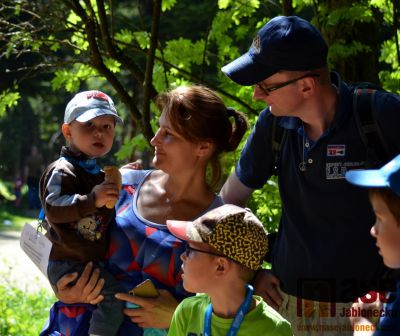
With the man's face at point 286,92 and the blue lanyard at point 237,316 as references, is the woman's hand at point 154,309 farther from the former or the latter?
the man's face at point 286,92

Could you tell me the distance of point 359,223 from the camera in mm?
3023

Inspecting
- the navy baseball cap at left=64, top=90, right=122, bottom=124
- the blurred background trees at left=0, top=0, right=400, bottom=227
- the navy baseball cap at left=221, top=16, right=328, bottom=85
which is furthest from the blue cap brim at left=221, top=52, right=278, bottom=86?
the blurred background trees at left=0, top=0, right=400, bottom=227

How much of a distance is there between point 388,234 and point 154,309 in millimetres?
1264

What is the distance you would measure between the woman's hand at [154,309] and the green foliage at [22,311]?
4.05 metres

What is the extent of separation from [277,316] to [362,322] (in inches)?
12.3

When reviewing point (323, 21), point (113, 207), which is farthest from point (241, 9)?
point (113, 207)

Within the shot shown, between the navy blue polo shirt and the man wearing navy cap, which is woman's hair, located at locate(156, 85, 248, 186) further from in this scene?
the navy blue polo shirt

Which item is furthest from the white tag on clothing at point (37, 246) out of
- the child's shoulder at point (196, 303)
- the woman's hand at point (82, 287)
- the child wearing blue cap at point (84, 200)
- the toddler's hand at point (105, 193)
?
the child's shoulder at point (196, 303)

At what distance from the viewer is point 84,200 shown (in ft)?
11.4

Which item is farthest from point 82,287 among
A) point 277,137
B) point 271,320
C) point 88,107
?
point 277,137

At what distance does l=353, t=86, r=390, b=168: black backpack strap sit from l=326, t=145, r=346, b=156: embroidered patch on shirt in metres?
0.09

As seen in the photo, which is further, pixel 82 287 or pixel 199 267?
pixel 82 287

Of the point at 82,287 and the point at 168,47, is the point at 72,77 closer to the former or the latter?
the point at 168,47

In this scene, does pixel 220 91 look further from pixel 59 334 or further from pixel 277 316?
pixel 277 316
